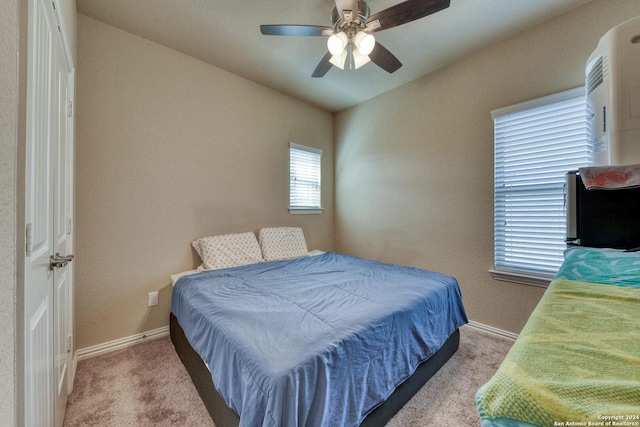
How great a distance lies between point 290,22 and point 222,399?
2709 mm

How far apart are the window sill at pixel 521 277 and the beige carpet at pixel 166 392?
23.4 inches

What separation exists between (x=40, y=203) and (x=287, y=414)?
47.4 inches

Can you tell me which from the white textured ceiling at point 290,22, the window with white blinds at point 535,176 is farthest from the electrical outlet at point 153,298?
the window with white blinds at point 535,176

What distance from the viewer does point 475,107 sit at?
97.4 inches

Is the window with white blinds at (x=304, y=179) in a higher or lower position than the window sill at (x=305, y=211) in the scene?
higher

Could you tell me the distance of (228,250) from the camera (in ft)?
8.52

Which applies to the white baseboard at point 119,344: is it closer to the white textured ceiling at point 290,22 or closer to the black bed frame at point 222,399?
the black bed frame at point 222,399

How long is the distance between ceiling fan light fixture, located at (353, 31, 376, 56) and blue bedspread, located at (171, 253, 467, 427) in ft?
5.52

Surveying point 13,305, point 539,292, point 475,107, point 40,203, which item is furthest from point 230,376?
point 475,107

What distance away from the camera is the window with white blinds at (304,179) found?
3.43 meters

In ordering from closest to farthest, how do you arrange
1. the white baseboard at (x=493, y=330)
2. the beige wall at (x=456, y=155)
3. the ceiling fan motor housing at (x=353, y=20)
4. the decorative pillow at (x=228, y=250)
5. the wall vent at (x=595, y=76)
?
the wall vent at (x=595, y=76)
the ceiling fan motor housing at (x=353, y=20)
the beige wall at (x=456, y=155)
the white baseboard at (x=493, y=330)
the decorative pillow at (x=228, y=250)

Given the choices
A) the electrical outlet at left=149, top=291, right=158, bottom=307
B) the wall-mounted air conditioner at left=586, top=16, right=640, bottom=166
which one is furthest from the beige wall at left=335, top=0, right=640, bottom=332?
the electrical outlet at left=149, top=291, right=158, bottom=307

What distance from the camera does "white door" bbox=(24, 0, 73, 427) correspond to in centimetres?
77

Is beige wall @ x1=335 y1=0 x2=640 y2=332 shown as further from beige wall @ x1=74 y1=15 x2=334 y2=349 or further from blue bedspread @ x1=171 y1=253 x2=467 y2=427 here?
beige wall @ x1=74 y1=15 x2=334 y2=349
